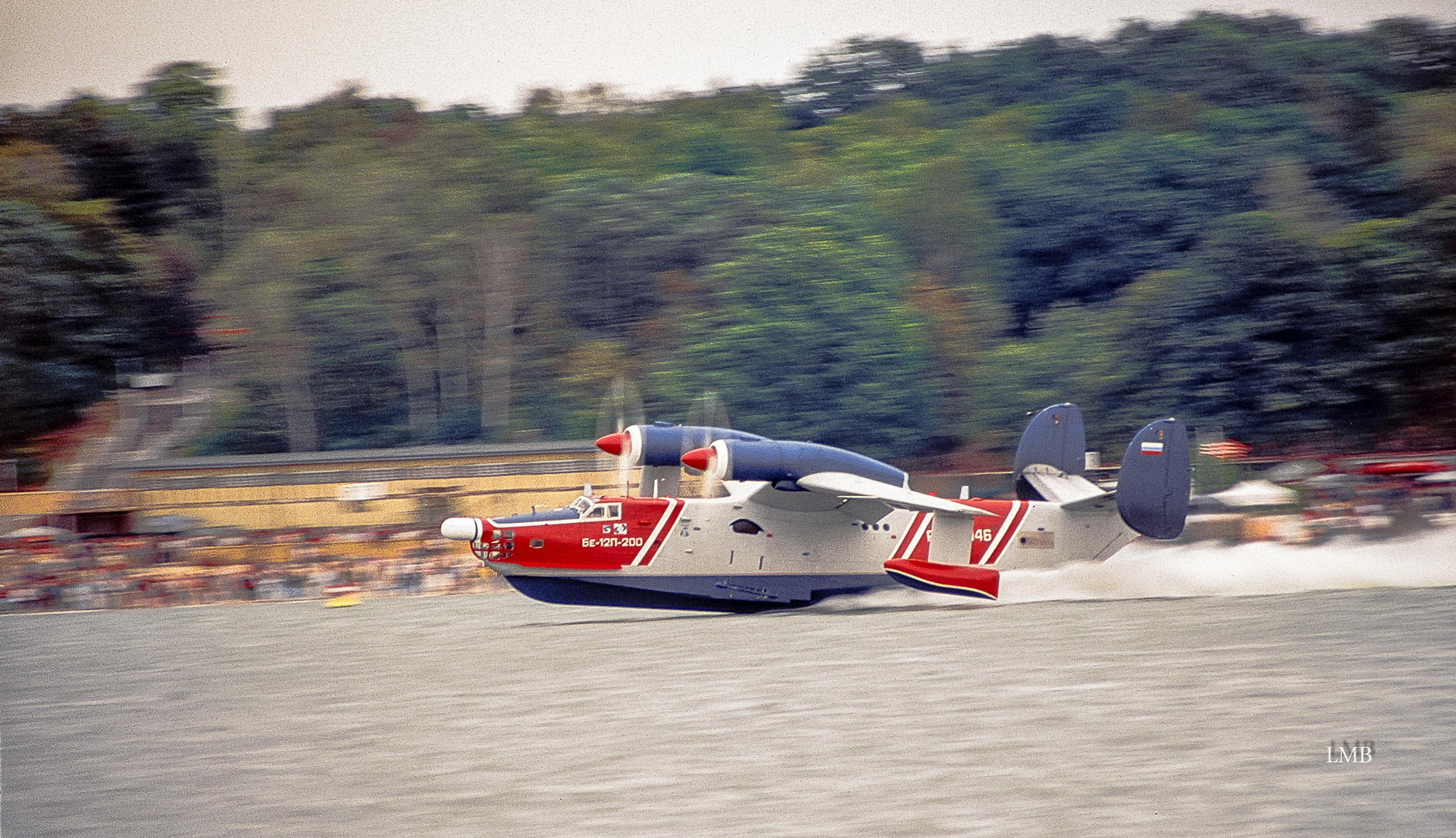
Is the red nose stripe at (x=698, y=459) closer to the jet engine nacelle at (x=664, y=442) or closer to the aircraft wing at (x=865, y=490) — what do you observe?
the jet engine nacelle at (x=664, y=442)

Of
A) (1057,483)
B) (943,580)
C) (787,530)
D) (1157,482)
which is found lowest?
(943,580)

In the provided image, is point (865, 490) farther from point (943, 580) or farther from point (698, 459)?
point (698, 459)

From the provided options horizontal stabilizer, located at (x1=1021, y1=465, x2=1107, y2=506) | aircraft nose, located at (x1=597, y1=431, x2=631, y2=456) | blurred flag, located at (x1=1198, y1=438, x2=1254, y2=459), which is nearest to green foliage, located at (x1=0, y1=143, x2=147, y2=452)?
aircraft nose, located at (x1=597, y1=431, x2=631, y2=456)

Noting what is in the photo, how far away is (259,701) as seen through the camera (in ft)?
43.1

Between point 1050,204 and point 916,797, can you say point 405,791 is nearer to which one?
point 916,797

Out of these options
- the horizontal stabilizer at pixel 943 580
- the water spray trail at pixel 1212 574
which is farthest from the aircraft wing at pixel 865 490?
the water spray trail at pixel 1212 574

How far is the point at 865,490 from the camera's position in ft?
51.7

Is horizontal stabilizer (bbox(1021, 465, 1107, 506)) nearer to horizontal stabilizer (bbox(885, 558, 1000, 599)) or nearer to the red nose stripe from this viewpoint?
horizontal stabilizer (bbox(885, 558, 1000, 599))

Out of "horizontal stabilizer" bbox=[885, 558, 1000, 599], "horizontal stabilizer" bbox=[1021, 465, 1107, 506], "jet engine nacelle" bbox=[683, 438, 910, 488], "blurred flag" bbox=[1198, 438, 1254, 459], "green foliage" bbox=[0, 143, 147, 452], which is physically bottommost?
"horizontal stabilizer" bbox=[885, 558, 1000, 599]

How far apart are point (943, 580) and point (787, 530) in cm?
222

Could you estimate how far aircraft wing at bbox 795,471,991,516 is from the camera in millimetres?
15734

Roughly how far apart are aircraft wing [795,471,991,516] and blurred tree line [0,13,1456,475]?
18259 millimetres

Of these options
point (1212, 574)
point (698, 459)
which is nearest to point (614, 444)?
point (698, 459)

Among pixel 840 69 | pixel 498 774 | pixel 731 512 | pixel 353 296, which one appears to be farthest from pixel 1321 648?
pixel 840 69
